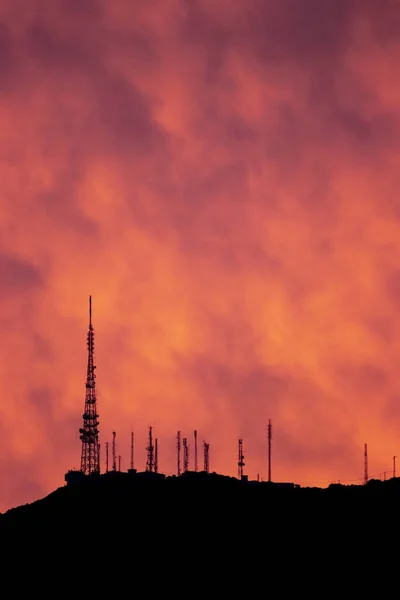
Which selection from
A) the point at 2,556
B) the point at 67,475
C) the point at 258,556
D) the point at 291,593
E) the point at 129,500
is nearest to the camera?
the point at 291,593

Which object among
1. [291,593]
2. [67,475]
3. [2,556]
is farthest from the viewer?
[67,475]

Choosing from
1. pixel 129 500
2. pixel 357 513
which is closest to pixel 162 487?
pixel 129 500

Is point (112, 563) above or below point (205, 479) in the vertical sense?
below

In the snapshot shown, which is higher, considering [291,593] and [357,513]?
[357,513]

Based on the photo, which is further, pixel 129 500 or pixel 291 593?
pixel 129 500

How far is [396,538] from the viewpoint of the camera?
71500mm

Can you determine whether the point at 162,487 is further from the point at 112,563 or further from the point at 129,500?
the point at 112,563

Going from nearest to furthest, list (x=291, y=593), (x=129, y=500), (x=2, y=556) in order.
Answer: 1. (x=291, y=593)
2. (x=2, y=556)
3. (x=129, y=500)

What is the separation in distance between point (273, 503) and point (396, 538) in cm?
1198

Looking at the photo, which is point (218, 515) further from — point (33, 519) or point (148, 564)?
point (33, 519)

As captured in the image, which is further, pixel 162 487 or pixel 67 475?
Result: pixel 67 475

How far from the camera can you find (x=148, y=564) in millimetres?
71438

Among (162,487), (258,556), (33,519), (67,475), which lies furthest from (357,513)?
(67,475)

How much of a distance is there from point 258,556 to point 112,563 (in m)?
10.3
